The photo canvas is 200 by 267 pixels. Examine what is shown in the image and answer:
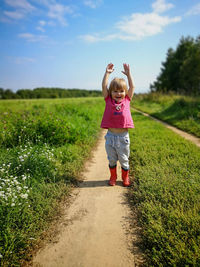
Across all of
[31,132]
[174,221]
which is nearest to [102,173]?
[174,221]

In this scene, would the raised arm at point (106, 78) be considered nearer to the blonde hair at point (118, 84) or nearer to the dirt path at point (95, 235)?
the blonde hair at point (118, 84)

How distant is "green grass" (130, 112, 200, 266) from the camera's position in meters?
1.80

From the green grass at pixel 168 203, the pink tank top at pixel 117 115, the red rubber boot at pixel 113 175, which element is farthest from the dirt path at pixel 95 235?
the pink tank top at pixel 117 115

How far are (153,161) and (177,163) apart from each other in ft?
1.66

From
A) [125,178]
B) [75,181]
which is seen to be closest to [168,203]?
[125,178]

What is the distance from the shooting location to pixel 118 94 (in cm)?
315

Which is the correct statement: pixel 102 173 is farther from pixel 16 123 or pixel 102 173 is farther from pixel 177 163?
pixel 16 123

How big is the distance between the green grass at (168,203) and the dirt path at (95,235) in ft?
0.74

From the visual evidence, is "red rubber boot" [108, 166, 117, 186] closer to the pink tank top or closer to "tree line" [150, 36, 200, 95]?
the pink tank top

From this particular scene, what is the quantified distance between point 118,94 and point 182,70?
101 ft

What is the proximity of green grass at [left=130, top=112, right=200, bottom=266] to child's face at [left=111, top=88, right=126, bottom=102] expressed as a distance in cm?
151

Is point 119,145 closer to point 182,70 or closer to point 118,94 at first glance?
point 118,94

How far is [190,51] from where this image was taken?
1266 inches

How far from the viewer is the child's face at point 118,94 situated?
10.3ft
